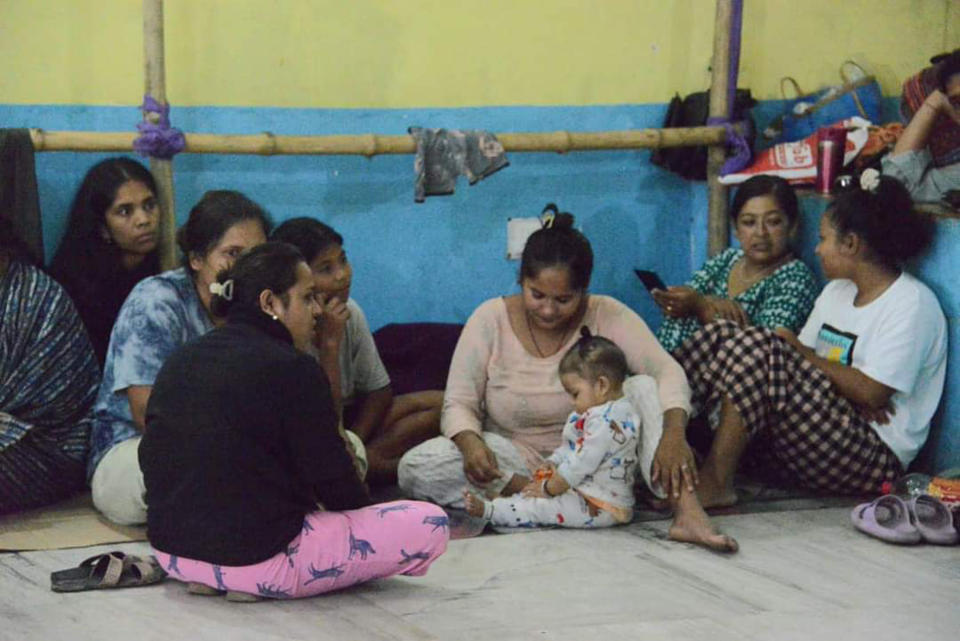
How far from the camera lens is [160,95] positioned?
438cm

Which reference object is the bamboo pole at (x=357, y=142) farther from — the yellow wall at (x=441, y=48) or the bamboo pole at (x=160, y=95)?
the yellow wall at (x=441, y=48)

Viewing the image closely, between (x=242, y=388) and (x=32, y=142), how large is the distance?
172 cm

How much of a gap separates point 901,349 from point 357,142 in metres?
1.87

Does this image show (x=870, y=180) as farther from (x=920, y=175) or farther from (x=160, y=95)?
(x=160, y=95)

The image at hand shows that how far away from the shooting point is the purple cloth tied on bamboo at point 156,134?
435 centimetres

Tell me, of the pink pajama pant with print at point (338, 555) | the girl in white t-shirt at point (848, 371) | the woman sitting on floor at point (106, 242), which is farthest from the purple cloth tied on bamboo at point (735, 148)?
the pink pajama pant with print at point (338, 555)

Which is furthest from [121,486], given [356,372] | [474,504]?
[474,504]

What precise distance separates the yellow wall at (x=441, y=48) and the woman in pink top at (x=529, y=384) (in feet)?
4.06

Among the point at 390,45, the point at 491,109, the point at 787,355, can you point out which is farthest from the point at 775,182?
the point at 390,45

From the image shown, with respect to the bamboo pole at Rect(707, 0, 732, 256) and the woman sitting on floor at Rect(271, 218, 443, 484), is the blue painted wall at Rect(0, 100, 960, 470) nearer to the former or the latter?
the bamboo pole at Rect(707, 0, 732, 256)

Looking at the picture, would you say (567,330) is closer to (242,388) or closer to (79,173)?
(242,388)

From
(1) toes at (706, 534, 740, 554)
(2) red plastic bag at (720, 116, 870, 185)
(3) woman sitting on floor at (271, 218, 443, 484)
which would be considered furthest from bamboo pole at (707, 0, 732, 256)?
(1) toes at (706, 534, 740, 554)

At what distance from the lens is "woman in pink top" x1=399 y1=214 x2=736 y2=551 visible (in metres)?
3.81

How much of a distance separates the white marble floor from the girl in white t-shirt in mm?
391
